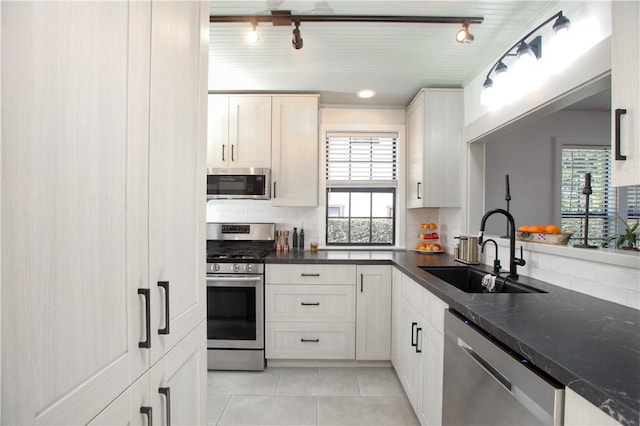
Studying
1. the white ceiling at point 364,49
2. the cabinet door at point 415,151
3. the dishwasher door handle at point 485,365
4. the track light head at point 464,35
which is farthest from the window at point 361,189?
the dishwasher door handle at point 485,365

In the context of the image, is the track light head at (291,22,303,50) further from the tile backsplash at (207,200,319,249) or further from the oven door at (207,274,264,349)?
the oven door at (207,274,264,349)

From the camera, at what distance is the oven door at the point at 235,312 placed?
2.49 metres

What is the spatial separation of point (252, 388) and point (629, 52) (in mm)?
2784

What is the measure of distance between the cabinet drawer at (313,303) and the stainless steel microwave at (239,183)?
0.91 meters

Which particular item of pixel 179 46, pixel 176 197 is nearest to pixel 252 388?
pixel 176 197

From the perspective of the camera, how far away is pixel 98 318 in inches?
24.0

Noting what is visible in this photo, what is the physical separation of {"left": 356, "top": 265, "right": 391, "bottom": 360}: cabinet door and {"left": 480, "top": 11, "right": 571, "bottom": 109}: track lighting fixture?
4.99 feet

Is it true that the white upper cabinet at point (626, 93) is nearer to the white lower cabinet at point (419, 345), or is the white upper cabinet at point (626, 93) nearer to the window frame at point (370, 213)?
the white lower cabinet at point (419, 345)

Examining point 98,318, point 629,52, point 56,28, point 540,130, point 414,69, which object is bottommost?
→ point 98,318

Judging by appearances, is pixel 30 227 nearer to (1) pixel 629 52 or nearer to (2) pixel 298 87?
(1) pixel 629 52

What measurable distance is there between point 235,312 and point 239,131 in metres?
1.73

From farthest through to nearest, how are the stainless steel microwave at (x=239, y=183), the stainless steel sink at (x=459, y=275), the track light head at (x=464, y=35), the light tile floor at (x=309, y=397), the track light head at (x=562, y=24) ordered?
the stainless steel microwave at (x=239, y=183), the stainless steel sink at (x=459, y=275), the light tile floor at (x=309, y=397), the track light head at (x=464, y=35), the track light head at (x=562, y=24)

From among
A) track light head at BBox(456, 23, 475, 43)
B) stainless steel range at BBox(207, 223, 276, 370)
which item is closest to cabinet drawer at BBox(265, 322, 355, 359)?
stainless steel range at BBox(207, 223, 276, 370)

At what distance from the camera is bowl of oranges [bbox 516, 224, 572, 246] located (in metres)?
1.65
